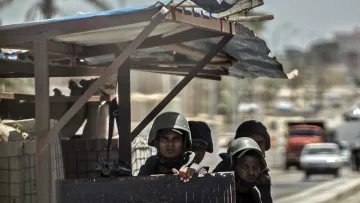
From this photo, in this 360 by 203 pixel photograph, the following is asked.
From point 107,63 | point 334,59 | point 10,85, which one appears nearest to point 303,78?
point 334,59

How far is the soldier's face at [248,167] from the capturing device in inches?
208

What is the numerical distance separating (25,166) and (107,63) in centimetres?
230

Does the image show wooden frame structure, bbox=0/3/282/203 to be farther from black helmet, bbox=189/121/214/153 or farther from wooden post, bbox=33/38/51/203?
black helmet, bbox=189/121/214/153

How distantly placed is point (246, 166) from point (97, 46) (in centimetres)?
193

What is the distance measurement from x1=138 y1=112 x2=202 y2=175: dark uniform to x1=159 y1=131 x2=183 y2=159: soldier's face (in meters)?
0.04

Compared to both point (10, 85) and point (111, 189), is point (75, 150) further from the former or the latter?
point (10, 85)

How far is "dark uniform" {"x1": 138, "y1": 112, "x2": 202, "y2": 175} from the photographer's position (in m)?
5.10

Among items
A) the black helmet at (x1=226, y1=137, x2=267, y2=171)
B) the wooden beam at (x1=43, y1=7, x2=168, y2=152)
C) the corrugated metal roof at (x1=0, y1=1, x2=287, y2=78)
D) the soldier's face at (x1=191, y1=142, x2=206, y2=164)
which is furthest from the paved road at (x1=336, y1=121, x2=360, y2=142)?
the wooden beam at (x1=43, y1=7, x2=168, y2=152)

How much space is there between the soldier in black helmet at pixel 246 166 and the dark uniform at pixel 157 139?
32 centimetres

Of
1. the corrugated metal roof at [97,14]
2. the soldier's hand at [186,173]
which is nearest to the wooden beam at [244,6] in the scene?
the corrugated metal roof at [97,14]

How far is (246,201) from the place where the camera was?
Answer: 539 centimetres

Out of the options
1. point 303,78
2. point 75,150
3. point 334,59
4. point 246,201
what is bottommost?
point 246,201

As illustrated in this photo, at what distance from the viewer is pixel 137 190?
4.60 metres

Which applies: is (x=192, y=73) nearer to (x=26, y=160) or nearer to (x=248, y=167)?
(x=248, y=167)
